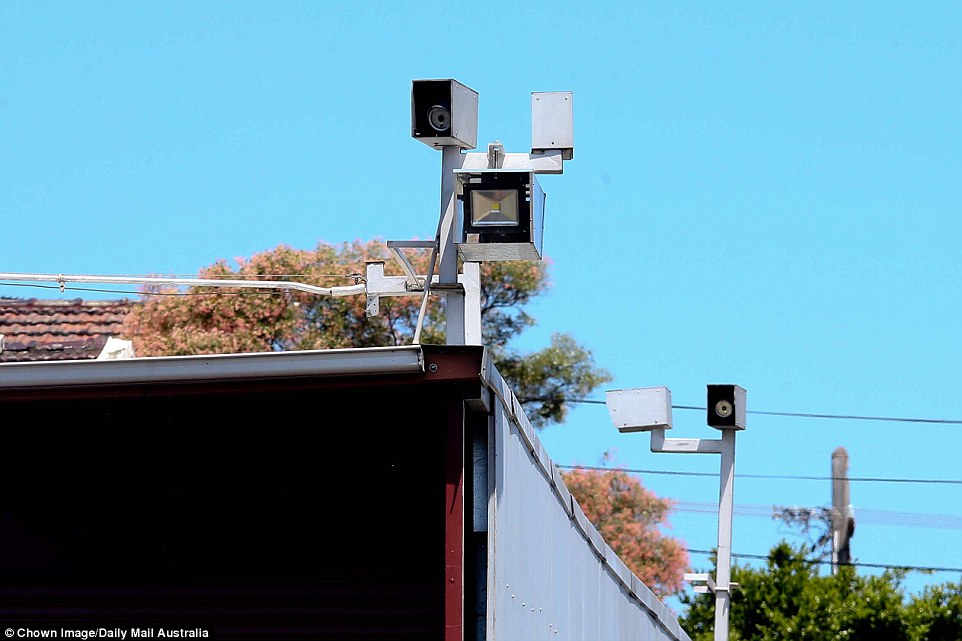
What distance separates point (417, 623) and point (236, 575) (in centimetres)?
88

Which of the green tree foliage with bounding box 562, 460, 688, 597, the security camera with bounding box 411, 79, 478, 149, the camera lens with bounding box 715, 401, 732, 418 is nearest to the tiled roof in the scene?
the green tree foliage with bounding box 562, 460, 688, 597

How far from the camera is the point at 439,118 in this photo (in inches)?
335

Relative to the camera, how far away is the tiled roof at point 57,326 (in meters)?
22.7

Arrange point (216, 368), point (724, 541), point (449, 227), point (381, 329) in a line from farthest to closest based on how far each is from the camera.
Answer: point (381, 329), point (724, 541), point (449, 227), point (216, 368)

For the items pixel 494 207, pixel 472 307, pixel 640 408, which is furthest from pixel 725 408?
pixel 494 207

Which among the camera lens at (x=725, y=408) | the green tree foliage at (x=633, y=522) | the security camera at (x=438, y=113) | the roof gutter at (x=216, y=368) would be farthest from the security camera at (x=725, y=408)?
the green tree foliage at (x=633, y=522)

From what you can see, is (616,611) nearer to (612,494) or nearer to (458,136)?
(458,136)

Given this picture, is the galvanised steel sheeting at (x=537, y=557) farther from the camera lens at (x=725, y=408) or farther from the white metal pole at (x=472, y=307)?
the camera lens at (x=725, y=408)

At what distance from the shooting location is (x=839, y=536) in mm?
35562

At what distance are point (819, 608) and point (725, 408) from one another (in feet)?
32.4

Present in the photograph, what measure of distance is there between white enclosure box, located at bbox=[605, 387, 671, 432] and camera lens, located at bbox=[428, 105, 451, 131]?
5809 mm

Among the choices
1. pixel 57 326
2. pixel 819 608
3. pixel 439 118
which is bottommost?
pixel 819 608

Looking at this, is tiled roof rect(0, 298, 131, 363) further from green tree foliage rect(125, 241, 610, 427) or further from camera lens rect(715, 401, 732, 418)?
camera lens rect(715, 401, 732, 418)

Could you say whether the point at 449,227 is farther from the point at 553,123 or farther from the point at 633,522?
the point at 633,522
